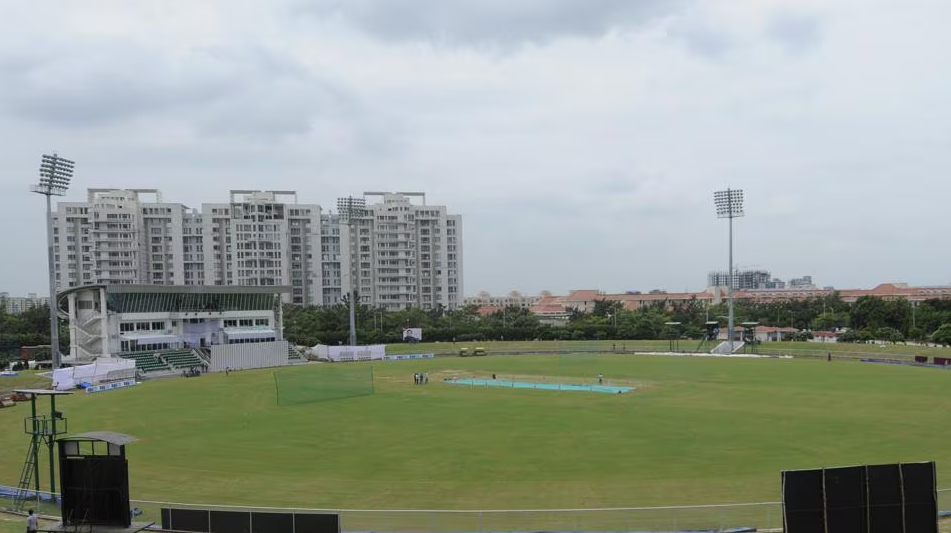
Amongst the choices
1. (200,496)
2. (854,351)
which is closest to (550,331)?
(854,351)

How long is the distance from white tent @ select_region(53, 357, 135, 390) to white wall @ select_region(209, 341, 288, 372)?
28.7 ft

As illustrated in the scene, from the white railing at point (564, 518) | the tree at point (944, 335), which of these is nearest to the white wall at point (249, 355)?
the white railing at point (564, 518)

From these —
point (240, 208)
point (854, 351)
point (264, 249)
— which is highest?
point (240, 208)

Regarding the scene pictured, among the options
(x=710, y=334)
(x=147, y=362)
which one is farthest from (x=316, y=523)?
Result: (x=710, y=334)

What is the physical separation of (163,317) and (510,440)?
173 ft

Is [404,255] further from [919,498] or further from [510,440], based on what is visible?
[919,498]

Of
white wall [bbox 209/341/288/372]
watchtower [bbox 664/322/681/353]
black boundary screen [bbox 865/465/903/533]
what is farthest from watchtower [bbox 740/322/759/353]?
black boundary screen [bbox 865/465/903/533]

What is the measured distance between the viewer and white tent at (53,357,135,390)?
48.4 meters

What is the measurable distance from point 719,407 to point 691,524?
2113cm

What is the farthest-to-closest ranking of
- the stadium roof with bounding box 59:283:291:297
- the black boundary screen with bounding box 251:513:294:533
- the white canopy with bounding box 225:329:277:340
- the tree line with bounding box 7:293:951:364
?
the tree line with bounding box 7:293:951:364, the white canopy with bounding box 225:329:277:340, the stadium roof with bounding box 59:283:291:297, the black boundary screen with bounding box 251:513:294:533

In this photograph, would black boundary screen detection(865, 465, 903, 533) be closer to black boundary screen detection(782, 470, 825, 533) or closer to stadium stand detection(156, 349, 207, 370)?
black boundary screen detection(782, 470, 825, 533)

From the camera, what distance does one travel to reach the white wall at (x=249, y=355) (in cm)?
6400

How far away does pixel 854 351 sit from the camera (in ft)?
224

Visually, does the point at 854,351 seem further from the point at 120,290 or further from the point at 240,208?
the point at 240,208
